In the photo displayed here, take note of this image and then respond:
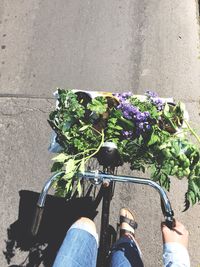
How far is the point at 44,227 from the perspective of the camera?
10.7 feet

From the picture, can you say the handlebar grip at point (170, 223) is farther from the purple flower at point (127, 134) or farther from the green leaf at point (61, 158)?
the green leaf at point (61, 158)

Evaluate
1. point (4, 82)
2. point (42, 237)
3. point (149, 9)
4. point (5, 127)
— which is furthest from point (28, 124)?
point (149, 9)

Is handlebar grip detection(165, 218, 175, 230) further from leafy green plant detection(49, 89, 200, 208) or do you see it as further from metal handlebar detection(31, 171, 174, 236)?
leafy green plant detection(49, 89, 200, 208)

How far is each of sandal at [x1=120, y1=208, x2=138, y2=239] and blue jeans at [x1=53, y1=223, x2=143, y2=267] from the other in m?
0.35

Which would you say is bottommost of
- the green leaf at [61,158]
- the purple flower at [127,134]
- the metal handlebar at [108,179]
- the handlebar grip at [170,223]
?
the handlebar grip at [170,223]

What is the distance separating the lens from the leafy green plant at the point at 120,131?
198 centimetres

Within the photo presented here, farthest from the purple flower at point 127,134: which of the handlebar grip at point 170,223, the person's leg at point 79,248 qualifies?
the person's leg at point 79,248

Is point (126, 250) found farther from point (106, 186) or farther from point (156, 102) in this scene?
point (156, 102)

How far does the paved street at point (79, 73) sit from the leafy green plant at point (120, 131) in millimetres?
1297

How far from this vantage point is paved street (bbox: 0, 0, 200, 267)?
128 inches

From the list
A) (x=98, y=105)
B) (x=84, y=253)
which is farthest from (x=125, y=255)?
(x=98, y=105)

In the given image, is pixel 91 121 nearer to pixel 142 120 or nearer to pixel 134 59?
pixel 142 120

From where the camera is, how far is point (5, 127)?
3617 mm

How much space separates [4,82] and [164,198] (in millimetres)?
2375
